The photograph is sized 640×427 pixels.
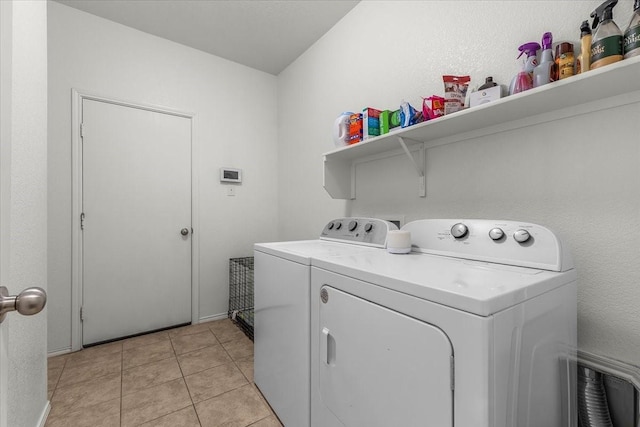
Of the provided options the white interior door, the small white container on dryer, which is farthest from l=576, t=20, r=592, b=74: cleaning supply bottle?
the white interior door

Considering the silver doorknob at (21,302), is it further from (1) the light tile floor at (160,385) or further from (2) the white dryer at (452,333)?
(1) the light tile floor at (160,385)

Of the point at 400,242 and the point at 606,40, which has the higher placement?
the point at 606,40

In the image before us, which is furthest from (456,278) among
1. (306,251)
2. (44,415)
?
(44,415)

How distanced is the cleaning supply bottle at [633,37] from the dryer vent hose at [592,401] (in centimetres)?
105

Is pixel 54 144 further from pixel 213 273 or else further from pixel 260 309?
pixel 260 309

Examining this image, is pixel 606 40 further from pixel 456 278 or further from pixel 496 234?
pixel 456 278

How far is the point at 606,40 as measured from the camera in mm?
860

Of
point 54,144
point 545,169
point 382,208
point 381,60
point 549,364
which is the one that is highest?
point 381,60

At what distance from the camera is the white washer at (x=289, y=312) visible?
120cm

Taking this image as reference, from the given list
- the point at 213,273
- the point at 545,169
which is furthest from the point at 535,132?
the point at 213,273

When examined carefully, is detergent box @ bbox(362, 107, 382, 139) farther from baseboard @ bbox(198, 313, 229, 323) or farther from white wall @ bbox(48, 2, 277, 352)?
baseboard @ bbox(198, 313, 229, 323)

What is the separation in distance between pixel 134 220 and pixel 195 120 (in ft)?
3.52

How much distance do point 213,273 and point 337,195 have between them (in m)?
1.60

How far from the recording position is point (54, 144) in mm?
2076
